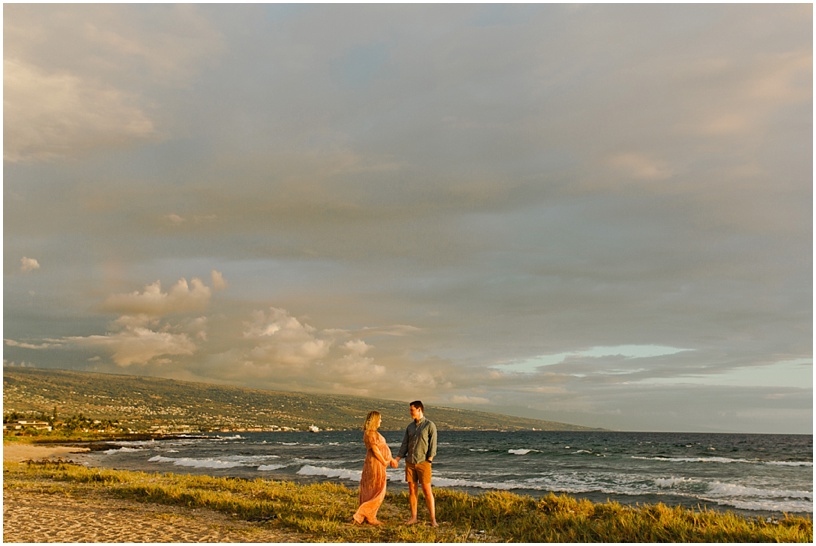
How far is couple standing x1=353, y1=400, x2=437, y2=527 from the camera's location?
11.9 metres

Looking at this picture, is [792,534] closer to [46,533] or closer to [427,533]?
[427,533]

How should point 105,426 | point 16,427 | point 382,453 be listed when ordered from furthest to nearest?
point 105,426
point 16,427
point 382,453

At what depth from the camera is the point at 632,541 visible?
11.6 meters

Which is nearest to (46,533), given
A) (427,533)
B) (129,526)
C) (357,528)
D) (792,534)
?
(129,526)

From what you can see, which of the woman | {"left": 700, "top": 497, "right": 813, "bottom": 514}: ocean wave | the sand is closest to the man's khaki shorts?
the woman

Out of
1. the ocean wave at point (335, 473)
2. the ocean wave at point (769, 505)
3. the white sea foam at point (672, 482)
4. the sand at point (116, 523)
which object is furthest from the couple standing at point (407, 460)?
the white sea foam at point (672, 482)

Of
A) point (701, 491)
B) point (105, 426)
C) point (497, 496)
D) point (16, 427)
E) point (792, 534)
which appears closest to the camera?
point (792, 534)

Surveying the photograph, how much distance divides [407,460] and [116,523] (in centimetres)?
633

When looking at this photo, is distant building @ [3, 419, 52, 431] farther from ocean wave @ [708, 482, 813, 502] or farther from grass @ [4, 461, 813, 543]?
ocean wave @ [708, 482, 813, 502]

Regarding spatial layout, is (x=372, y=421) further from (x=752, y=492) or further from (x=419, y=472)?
(x=752, y=492)

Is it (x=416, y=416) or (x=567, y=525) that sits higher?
(x=416, y=416)

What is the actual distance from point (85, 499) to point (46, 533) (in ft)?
19.3

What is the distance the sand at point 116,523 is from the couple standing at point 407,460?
5.24 ft

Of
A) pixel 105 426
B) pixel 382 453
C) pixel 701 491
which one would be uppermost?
pixel 382 453
